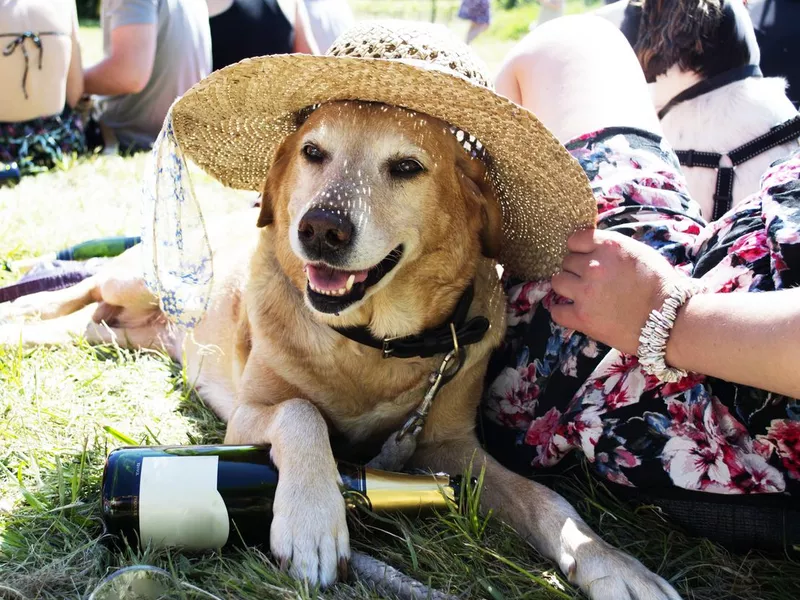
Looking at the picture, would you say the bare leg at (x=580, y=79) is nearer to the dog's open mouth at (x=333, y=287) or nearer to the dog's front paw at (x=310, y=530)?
the dog's open mouth at (x=333, y=287)

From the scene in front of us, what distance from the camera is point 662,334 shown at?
171 centimetres

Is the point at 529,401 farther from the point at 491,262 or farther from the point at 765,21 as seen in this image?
the point at 765,21

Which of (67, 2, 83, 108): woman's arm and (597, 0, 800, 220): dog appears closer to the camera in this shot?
(597, 0, 800, 220): dog

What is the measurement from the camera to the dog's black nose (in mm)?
1904

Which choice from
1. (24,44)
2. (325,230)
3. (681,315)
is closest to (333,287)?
(325,230)

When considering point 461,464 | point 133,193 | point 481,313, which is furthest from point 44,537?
point 133,193

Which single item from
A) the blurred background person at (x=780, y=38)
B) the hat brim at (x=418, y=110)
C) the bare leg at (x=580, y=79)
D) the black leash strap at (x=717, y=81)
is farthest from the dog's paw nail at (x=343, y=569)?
the blurred background person at (x=780, y=38)

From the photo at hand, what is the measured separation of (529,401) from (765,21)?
294 centimetres

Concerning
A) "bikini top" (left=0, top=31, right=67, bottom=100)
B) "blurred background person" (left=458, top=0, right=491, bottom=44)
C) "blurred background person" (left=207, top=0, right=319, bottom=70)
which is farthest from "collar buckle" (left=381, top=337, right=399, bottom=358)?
"blurred background person" (left=458, top=0, right=491, bottom=44)

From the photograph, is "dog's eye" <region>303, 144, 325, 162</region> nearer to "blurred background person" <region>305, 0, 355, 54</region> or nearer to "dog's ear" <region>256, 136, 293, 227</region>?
"dog's ear" <region>256, 136, 293, 227</region>

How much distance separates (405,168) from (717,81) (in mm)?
1791

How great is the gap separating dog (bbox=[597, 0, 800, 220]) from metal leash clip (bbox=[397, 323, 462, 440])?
1.53 meters

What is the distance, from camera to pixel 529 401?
2270 mm

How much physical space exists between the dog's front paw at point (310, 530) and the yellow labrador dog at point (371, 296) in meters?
0.04
